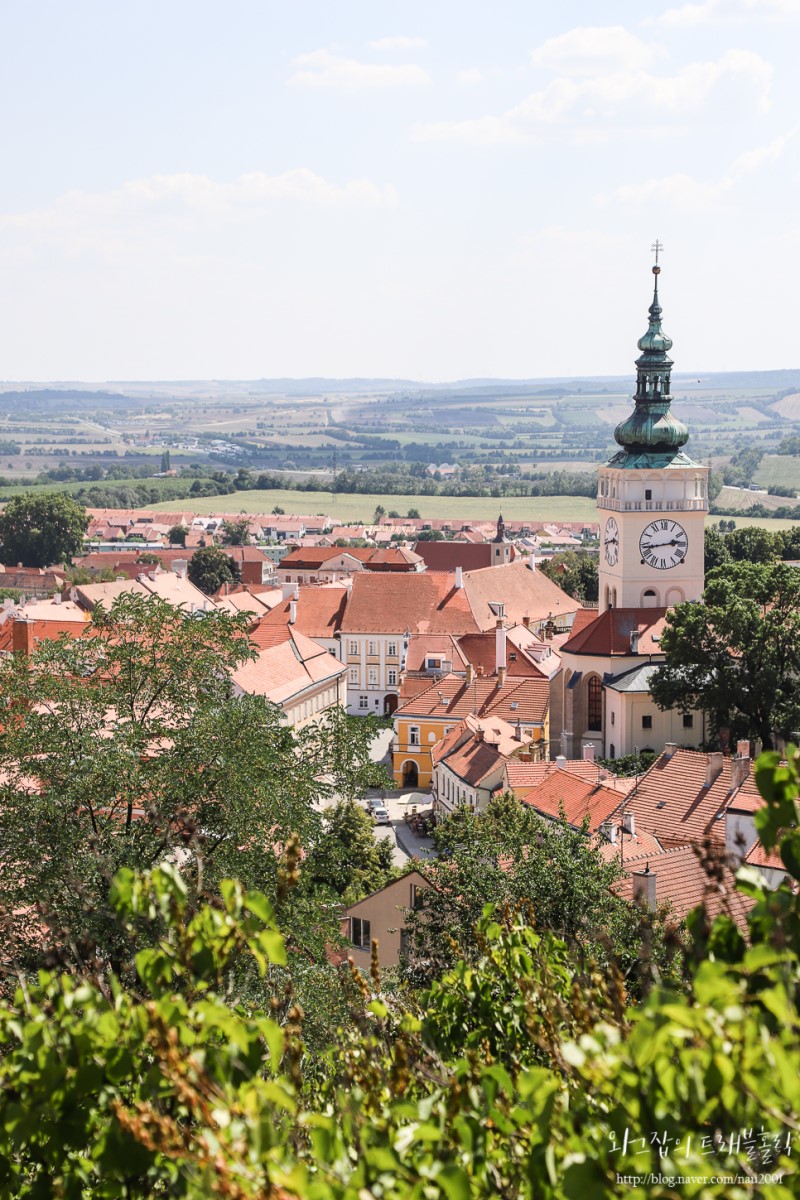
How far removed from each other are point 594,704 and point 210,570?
6933 centimetres

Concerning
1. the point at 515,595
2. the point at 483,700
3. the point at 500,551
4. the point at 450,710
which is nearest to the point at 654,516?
the point at 483,700

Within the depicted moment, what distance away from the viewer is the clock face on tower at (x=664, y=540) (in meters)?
62.9

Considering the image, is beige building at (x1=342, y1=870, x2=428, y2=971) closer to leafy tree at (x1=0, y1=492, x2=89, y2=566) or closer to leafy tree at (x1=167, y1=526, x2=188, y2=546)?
leafy tree at (x1=0, y1=492, x2=89, y2=566)

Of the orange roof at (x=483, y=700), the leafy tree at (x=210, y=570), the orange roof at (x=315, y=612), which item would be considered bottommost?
the leafy tree at (x=210, y=570)

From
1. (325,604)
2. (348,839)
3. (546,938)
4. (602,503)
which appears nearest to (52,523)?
(325,604)

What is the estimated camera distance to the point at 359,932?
32.4m

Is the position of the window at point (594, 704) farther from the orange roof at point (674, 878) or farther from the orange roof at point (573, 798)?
the orange roof at point (674, 878)

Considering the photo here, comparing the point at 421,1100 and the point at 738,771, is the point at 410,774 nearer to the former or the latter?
the point at 738,771

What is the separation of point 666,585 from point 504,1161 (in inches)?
2205

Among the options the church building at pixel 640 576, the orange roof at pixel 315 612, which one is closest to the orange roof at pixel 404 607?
the orange roof at pixel 315 612

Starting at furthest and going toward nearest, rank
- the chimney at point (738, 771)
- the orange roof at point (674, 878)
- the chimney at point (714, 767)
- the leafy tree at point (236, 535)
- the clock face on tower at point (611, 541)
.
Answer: the leafy tree at point (236, 535)
the clock face on tower at point (611, 541)
the chimney at point (714, 767)
the chimney at point (738, 771)
the orange roof at point (674, 878)

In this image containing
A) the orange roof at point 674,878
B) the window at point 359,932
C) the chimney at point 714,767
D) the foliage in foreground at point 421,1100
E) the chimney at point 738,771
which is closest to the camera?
the foliage in foreground at point 421,1100

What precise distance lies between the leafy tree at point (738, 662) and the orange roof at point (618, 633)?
4834mm

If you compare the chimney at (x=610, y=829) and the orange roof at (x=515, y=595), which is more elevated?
the chimney at (x=610, y=829)
